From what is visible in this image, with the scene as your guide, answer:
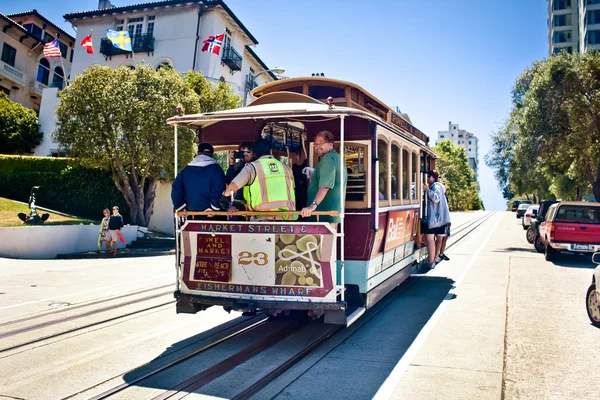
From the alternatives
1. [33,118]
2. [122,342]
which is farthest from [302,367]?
[33,118]

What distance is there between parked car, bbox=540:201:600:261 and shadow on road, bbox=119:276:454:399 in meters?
6.96

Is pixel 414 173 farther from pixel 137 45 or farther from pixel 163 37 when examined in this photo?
pixel 137 45

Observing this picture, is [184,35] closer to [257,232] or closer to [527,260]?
[527,260]

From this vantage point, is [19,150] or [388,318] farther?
[19,150]

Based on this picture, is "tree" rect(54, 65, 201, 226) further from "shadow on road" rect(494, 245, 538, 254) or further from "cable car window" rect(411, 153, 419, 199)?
"cable car window" rect(411, 153, 419, 199)

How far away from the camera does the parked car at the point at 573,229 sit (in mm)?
13016

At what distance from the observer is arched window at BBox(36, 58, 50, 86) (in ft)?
133

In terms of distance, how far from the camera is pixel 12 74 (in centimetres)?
3650

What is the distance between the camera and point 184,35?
3297 centimetres

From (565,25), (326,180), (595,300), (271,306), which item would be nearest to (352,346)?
(271,306)

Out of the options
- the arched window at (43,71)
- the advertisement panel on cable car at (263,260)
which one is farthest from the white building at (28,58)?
the advertisement panel on cable car at (263,260)

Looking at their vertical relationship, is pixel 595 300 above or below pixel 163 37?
below

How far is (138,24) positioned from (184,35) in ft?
14.8

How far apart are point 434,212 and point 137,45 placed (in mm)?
29475
